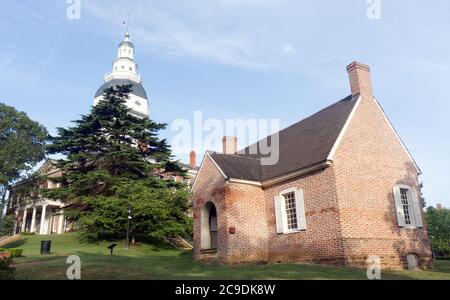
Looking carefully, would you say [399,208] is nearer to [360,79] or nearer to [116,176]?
[360,79]

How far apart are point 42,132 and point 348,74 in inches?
1641

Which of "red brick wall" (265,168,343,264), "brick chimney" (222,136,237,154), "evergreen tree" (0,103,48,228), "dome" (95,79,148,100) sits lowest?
"red brick wall" (265,168,343,264)

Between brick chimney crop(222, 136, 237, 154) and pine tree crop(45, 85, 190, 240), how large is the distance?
4.86 meters

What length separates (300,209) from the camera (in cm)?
1756

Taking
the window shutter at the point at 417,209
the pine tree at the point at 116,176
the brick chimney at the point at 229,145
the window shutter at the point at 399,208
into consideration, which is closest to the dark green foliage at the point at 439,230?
the window shutter at the point at 417,209

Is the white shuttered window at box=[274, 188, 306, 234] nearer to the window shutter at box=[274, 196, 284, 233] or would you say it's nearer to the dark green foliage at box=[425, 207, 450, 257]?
the window shutter at box=[274, 196, 284, 233]

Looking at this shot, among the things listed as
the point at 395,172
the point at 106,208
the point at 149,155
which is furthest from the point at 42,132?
the point at 395,172

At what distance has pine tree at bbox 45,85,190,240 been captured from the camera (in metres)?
26.3

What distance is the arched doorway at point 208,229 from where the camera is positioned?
2075 centimetres

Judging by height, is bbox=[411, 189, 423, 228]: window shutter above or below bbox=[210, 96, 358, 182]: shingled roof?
below

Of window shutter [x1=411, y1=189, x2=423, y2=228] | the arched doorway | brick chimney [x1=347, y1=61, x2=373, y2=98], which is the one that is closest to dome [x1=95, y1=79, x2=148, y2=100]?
the arched doorway

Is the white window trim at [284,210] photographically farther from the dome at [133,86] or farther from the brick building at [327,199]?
the dome at [133,86]

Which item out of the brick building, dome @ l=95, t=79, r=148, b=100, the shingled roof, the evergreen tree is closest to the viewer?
the brick building

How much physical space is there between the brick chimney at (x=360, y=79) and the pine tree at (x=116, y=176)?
15.5 m
